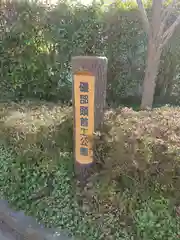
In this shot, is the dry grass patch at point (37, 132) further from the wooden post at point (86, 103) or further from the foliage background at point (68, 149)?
the wooden post at point (86, 103)

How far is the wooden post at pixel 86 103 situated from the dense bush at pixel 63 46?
2464 mm

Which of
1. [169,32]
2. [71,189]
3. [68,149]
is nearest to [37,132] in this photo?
[68,149]

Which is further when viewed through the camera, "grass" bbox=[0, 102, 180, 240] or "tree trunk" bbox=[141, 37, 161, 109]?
"tree trunk" bbox=[141, 37, 161, 109]

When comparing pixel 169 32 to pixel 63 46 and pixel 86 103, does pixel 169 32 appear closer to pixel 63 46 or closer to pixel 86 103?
pixel 63 46

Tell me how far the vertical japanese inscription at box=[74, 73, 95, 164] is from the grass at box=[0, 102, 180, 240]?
0.19 m

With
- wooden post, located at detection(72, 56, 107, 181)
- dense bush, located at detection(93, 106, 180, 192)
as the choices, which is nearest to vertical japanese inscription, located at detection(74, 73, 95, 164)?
wooden post, located at detection(72, 56, 107, 181)

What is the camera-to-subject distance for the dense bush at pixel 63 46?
15.6ft

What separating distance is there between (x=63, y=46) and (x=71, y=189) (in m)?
3.01

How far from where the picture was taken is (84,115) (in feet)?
8.54

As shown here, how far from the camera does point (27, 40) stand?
466cm

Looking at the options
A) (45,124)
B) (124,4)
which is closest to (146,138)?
(45,124)

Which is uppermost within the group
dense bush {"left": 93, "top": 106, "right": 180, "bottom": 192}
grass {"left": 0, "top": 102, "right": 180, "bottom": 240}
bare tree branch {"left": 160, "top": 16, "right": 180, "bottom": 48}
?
bare tree branch {"left": 160, "top": 16, "right": 180, "bottom": 48}

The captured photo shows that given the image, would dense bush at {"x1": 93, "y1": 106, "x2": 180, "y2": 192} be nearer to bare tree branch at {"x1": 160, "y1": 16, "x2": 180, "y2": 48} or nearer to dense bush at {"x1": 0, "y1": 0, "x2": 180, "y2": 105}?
bare tree branch at {"x1": 160, "y1": 16, "x2": 180, "y2": 48}

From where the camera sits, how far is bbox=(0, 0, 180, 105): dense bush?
475 cm
